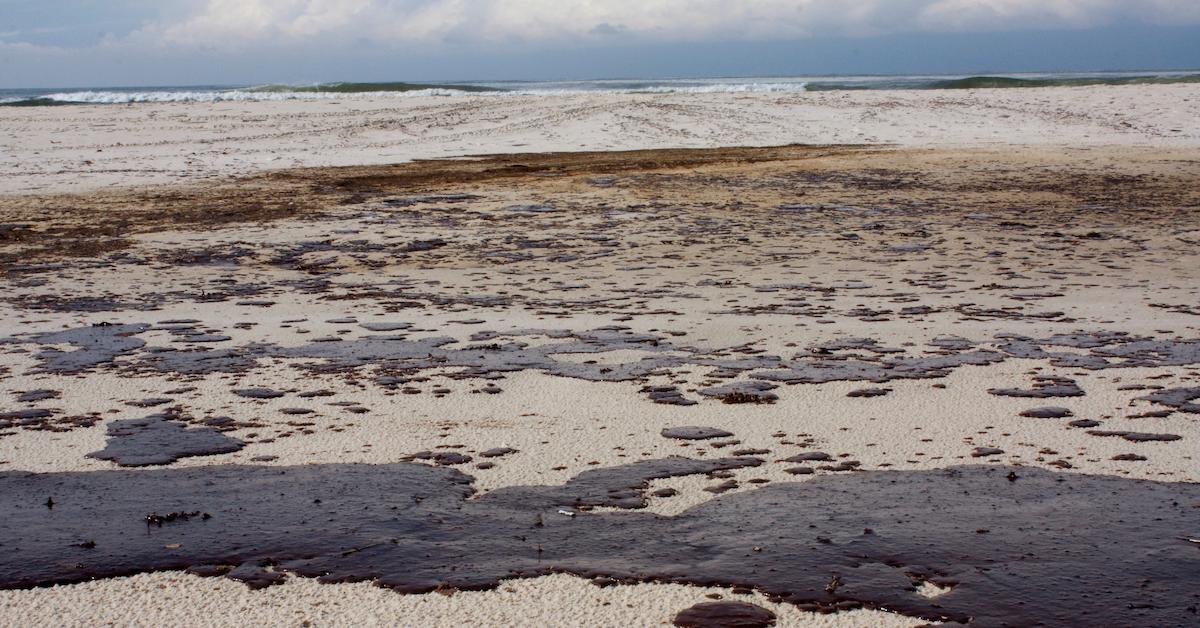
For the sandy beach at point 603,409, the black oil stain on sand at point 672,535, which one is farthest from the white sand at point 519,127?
the black oil stain on sand at point 672,535

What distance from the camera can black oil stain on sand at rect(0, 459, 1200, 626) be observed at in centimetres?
330

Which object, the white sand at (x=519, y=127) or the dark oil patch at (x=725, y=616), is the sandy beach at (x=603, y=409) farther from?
the white sand at (x=519, y=127)

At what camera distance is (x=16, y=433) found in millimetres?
4879

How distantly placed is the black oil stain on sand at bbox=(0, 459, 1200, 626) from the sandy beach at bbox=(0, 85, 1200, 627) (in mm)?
15

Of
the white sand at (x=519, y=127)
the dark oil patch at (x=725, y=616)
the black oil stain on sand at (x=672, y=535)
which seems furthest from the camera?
the white sand at (x=519, y=127)

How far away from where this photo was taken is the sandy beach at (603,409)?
11.0 ft

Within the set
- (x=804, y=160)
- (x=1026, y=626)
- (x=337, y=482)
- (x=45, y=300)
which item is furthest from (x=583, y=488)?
(x=804, y=160)

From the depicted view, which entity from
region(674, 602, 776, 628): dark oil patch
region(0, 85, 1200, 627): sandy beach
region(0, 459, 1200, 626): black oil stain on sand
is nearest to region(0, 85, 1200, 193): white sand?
region(0, 85, 1200, 627): sandy beach

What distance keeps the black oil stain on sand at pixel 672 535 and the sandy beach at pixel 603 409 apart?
0.01 m

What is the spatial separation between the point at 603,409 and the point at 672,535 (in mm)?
1540

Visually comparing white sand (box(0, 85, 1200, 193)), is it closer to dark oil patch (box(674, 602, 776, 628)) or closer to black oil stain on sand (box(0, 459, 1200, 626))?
black oil stain on sand (box(0, 459, 1200, 626))

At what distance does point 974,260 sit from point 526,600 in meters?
7.05

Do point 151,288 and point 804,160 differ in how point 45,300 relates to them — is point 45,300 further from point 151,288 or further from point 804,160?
point 804,160

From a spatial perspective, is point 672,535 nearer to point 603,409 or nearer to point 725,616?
point 725,616
